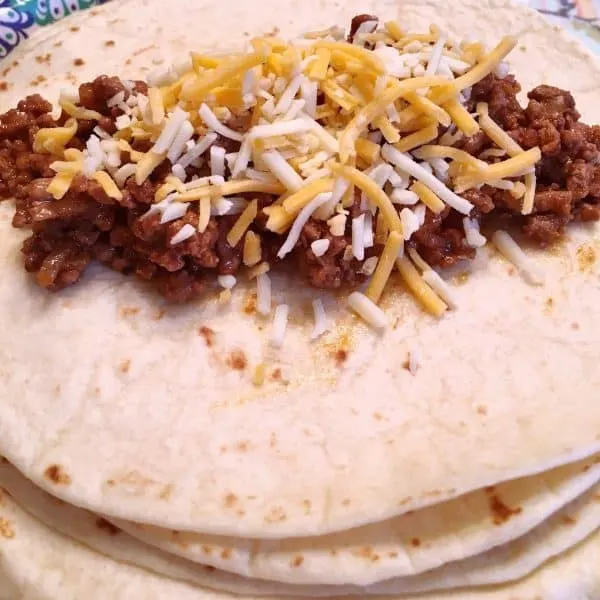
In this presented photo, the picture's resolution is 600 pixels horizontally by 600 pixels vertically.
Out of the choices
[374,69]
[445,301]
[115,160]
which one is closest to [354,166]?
[374,69]

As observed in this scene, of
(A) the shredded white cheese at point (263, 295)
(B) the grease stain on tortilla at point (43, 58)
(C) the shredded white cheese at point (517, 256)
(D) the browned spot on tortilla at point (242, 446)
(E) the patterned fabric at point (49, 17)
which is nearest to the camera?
(D) the browned spot on tortilla at point (242, 446)

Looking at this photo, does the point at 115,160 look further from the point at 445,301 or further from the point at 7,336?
the point at 445,301

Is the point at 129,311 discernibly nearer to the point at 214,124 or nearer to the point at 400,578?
the point at 214,124

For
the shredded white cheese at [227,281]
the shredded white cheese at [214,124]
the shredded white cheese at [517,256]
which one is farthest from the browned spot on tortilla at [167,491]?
the shredded white cheese at [517,256]

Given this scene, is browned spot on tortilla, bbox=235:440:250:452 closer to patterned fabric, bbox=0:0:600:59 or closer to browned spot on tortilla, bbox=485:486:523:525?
browned spot on tortilla, bbox=485:486:523:525

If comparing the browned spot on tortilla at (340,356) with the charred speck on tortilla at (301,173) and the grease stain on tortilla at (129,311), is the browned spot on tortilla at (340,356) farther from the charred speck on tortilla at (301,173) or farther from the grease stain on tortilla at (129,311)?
the grease stain on tortilla at (129,311)

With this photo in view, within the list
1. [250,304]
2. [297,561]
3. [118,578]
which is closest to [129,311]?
[250,304]
